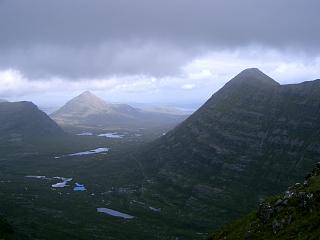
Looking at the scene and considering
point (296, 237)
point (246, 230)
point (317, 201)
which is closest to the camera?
point (296, 237)

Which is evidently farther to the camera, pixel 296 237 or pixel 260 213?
pixel 260 213

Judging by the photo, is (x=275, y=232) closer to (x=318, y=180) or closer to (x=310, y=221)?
(x=310, y=221)

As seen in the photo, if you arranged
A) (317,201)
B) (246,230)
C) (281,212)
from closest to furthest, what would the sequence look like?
(317,201) → (281,212) → (246,230)

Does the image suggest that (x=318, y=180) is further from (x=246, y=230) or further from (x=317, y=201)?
(x=246, y=230)

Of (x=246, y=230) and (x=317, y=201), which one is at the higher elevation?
(x=317, y=201)

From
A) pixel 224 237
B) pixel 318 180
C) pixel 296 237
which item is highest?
pixel 318 180

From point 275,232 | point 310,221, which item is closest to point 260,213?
point 275,232

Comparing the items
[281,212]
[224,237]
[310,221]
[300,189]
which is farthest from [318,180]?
[224,237]
